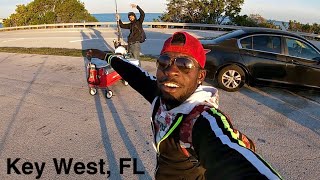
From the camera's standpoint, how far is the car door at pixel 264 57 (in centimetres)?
769

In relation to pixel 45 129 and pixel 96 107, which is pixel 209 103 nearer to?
pixel 45 129

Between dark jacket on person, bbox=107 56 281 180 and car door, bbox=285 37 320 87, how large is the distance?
6.39 metres

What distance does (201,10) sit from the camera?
3284cm

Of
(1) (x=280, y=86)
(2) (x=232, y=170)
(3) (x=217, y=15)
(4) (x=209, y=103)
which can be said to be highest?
(3) (x=217, y=15)

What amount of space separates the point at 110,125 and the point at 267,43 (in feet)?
14.9

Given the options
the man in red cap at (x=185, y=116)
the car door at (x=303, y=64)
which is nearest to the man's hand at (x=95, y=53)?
the man in red cap at (x=185, y=116)

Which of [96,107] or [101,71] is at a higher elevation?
[101,71]

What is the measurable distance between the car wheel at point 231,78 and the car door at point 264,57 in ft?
0.92

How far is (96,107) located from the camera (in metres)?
6.83

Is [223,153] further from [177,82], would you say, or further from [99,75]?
[99,75]

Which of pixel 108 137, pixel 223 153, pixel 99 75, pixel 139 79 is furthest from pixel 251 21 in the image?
pixel 223 153

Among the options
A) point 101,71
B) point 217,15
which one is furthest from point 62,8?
point 101,71

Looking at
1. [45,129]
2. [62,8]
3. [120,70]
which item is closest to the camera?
[120,70]

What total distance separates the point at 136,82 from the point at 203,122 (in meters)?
1.26
